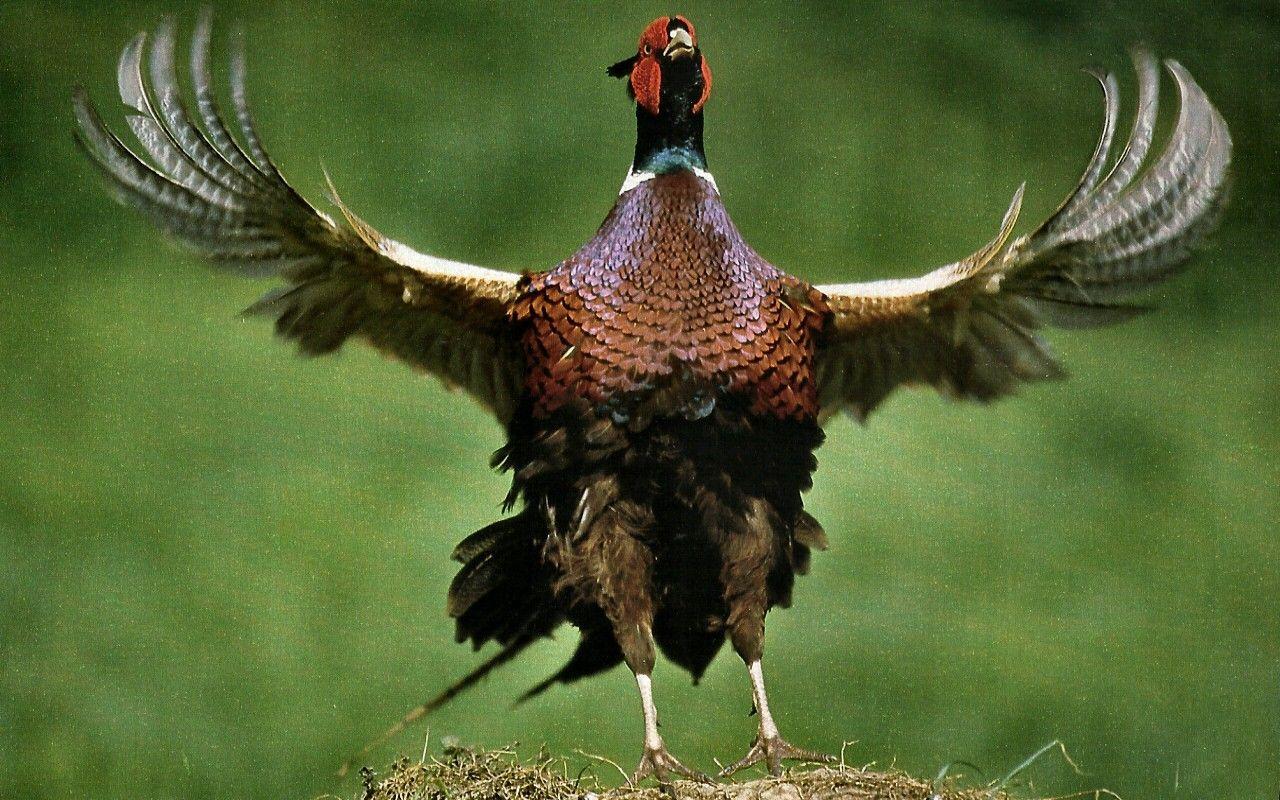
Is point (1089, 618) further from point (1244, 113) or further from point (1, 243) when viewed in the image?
point (1, 243)

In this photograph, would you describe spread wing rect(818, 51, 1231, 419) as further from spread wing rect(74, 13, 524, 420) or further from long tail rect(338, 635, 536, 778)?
long tail rect(338, 635, 536, 778)

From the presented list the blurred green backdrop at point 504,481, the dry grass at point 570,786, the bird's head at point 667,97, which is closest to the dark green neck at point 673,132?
the bird's head at point 667,97

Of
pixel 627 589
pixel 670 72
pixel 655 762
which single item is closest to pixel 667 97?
pixel 670 72

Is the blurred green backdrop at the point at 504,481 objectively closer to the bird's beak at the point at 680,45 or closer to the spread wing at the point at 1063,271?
the spread wing at the point at 1063,271

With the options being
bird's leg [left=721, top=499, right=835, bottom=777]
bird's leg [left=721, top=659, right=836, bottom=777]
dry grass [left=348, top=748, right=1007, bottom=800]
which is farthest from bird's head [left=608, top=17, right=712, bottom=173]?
dry grass [left=348, top=748, right=1007, bottom=800]

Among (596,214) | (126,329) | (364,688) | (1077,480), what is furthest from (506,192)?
(1077,480)

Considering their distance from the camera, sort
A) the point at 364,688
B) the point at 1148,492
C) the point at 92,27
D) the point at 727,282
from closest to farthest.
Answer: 1. the point at 727,282
2. the point at 92,27
3. the point at 364,688
4. the point at 1148,492

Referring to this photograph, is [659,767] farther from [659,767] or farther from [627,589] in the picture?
[627,589]
